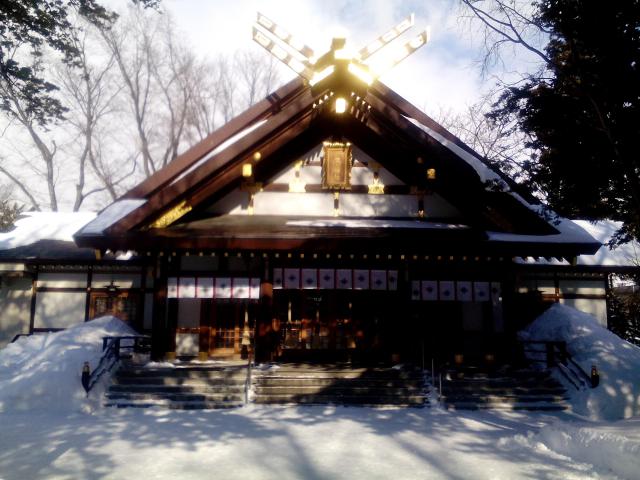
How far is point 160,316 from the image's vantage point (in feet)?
41.7

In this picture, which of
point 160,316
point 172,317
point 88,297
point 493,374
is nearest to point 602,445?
point 493,374

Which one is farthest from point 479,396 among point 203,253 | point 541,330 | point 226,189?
point 226,189

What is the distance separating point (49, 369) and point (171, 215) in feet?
16.0

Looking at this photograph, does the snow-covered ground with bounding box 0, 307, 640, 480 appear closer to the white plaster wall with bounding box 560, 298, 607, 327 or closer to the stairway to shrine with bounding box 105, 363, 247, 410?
the stairway to shrine with bounding box 105, 363, 247, 410

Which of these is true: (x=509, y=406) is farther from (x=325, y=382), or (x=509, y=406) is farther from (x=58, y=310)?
(x=58, y=310)

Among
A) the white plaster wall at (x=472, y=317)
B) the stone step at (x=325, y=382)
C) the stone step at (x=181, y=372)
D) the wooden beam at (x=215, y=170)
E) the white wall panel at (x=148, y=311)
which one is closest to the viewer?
the stone step at (x=325, y=382)

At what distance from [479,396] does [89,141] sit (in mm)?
28606

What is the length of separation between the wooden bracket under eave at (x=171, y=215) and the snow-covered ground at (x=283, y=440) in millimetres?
3927

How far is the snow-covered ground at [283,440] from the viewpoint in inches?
259

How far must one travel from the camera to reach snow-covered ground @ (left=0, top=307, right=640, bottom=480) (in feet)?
21.6

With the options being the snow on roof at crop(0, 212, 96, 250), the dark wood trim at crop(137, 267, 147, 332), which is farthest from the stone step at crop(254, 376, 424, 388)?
the snow on roof at crop(0, 212, 96, 250)

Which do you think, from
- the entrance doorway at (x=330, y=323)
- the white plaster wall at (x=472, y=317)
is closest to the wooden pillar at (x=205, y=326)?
the entrance doorway at (x=330, y=323)

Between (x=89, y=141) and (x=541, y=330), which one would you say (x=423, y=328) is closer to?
(x=541, y=330)

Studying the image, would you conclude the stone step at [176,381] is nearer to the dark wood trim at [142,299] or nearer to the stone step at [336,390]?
the stone step at [336,390]
